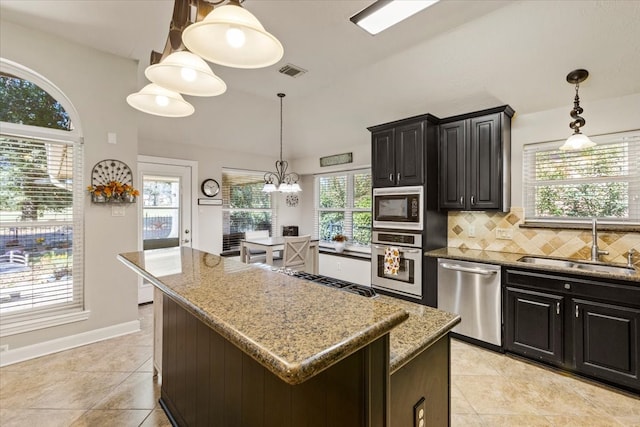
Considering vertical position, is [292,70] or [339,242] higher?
[292,70]

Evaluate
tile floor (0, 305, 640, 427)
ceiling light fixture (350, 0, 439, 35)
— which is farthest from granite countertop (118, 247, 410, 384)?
ceiling light fixture (350, 0, 439, 35)

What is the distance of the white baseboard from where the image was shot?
2.58m

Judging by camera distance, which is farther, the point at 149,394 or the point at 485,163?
the point at 485,163

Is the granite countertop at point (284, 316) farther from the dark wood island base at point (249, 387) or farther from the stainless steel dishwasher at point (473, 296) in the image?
the stainless steel dishwasher at point (473, 296)

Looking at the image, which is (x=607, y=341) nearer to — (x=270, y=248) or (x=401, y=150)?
(x=401, y=150)

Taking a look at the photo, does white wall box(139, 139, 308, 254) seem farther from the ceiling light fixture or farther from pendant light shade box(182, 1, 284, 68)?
pendant light shade box(182, 1, 284, 68)

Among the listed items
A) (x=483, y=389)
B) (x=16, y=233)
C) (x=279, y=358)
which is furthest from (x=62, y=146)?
(x=483, y=389)

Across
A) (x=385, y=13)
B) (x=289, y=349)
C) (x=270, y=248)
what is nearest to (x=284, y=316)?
(x=289, y=349)

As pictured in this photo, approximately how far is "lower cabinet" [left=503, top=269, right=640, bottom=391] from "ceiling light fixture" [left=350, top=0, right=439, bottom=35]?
2.38 metres

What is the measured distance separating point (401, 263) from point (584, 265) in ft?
5.56

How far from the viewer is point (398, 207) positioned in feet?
11.6

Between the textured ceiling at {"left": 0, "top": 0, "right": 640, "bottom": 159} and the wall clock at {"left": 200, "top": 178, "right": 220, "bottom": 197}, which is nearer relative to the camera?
the textured ceiling at {"left": 0, "top": 0, "right": 640, "bottom": 159}

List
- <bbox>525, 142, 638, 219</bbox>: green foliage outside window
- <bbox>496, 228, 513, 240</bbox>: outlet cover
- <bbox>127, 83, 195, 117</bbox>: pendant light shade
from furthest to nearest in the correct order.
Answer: <bbox>496, 228, 513, 240</bbox>: outlet cover < <bbox>525, 142, 638, 219</bbox>: green foliage outside window < <bbox>127, 83, 195, 117</bbox>: pendant light shade

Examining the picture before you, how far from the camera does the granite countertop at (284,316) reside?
59cm
